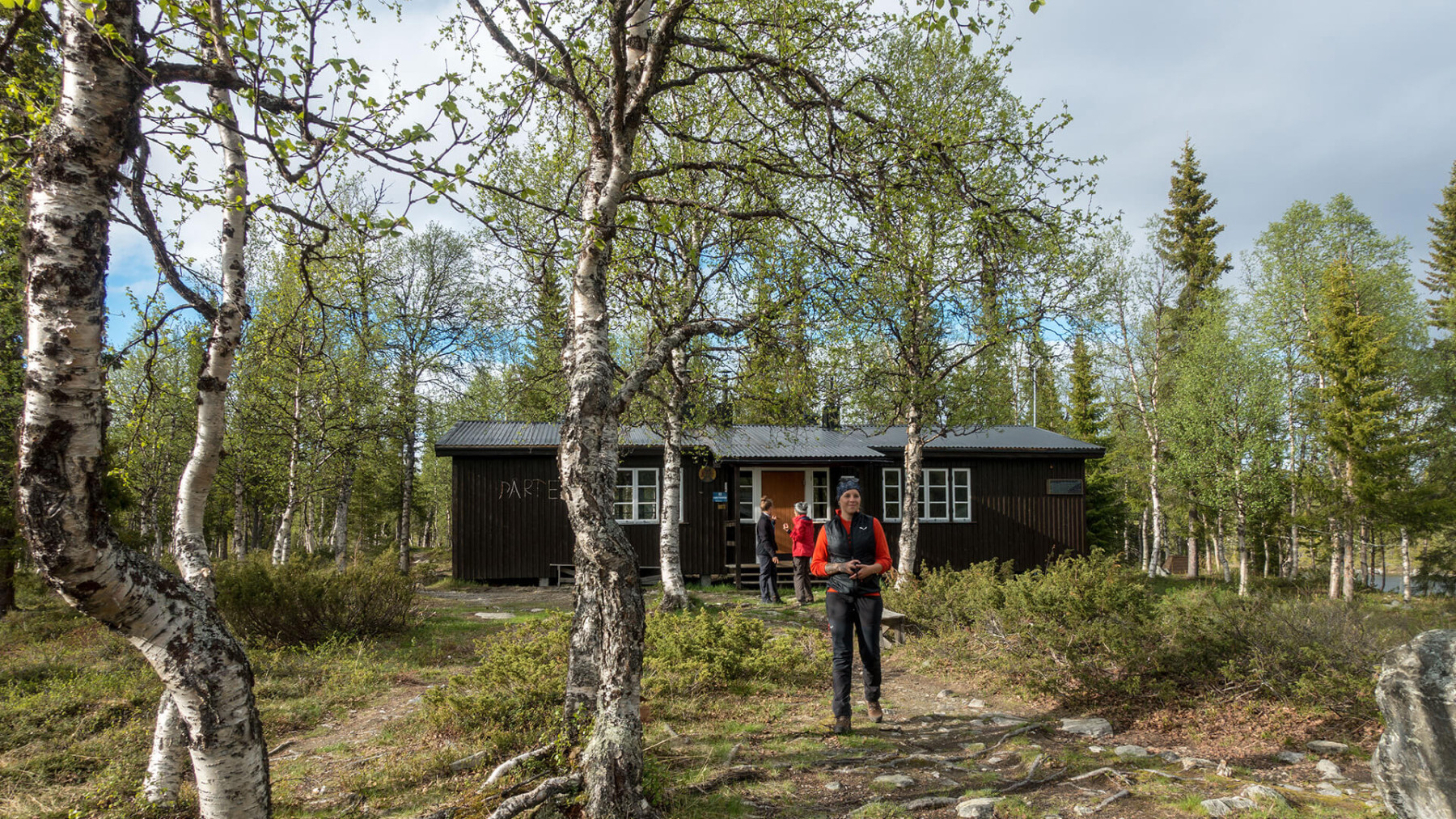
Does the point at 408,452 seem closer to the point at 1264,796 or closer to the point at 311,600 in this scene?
the point at 311,600

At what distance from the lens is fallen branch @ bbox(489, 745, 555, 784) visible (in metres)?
3.88

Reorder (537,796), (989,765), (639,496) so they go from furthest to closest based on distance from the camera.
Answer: (639,496) → (989,765) → (537,796)

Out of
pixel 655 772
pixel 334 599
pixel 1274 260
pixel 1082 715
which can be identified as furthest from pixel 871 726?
pixel 1274 260

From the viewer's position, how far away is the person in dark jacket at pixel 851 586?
18.0 feet

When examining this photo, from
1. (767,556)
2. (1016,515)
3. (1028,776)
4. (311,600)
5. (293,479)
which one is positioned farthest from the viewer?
(1016,515)

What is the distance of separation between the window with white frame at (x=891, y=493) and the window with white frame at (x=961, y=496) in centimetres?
139

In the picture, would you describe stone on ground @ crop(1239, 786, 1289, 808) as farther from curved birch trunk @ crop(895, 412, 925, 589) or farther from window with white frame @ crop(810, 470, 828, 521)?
window with white frame @ crop(810, 470, 828, 521)

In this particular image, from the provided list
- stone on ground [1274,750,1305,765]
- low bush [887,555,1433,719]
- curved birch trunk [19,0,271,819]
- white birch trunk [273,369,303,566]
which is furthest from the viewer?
white birch trunk [273,369,303,566]

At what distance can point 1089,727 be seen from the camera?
18.4 ft

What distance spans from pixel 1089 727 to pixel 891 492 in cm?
1259

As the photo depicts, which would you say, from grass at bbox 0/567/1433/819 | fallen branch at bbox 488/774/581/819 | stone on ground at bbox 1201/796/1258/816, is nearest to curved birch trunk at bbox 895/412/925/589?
grass at bbox 0/567/1433/819

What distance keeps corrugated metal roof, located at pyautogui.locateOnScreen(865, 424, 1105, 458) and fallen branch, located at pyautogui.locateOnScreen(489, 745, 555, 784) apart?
14158 millimetres

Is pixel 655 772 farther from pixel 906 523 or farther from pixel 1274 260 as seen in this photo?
pixel 1274 260

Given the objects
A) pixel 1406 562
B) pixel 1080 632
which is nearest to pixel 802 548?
pixel 1080 632
